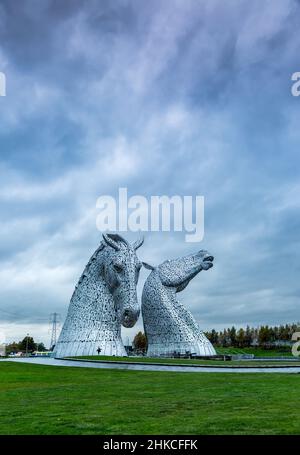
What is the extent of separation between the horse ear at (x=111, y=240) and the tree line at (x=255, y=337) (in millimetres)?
66523

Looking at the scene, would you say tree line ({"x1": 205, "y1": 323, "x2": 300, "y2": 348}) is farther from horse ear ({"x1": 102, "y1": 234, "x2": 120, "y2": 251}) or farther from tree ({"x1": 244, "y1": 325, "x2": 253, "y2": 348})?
horse ear ({"x1": 102, "y1": 234, "x2": 120, "y2": 251})

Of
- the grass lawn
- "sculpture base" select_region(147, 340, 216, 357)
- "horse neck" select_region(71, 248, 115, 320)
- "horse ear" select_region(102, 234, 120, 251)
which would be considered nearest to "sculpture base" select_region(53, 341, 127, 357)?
"horse neck" select_region(71, 248, 115, 320)

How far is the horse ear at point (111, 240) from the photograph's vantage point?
30.5 m

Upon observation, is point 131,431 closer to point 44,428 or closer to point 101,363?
point 44,428

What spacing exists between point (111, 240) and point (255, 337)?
7908 cm

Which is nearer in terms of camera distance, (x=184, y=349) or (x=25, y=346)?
(x=184, y=349)

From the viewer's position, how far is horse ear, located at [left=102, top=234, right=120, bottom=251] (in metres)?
30.5

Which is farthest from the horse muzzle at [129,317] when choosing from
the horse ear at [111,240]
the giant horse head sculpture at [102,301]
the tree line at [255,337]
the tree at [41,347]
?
the tree at [41,347]

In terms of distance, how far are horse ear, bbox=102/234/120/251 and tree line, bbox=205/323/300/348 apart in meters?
66.5

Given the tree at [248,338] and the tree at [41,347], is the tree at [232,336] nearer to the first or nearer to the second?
the tree at [248,338]

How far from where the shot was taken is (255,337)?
337 ft

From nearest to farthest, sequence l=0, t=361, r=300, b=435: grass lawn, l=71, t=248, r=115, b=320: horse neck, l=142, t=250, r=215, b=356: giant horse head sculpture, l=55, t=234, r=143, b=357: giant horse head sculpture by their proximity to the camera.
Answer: l=0, t=361, r=300, b=435: grass lawn → l=55, t=234, r=143, b=357: giant horse head sculpture → l=71, t=248, r=115, b=320: horse neck → l=142, t=250, r=215, b=356: giant horse head sculpture

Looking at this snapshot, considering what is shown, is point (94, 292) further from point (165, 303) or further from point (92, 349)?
point (165, 303)

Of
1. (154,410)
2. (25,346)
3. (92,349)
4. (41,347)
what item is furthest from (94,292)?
(41,347)
